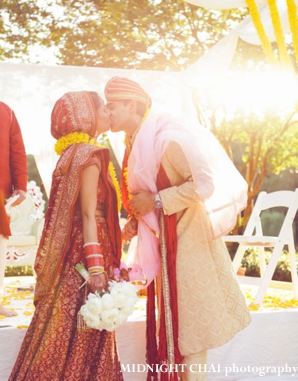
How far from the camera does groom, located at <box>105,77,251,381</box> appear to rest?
10.0ft

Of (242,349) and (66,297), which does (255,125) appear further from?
(66,297)

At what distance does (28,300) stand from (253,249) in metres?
5.12

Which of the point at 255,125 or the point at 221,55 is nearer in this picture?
the point at 221,55

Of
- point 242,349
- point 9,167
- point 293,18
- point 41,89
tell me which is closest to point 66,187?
point 9,167

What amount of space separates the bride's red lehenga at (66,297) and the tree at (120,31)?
790 centimetres

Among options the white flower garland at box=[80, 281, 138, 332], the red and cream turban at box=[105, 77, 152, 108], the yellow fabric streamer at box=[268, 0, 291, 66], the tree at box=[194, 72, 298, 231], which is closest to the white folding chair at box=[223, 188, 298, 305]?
the yellow fabric streamer at box=[268, 0, 291, 66]

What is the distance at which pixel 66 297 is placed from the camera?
2891 millimetres

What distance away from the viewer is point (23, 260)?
26.2 feet

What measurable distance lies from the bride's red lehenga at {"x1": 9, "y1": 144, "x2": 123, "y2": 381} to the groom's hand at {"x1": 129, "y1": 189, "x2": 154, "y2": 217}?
0.19 m

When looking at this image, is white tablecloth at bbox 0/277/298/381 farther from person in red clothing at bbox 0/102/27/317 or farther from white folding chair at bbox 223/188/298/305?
person in red clothing at bbox 0/102/27/317

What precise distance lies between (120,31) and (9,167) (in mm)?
6673

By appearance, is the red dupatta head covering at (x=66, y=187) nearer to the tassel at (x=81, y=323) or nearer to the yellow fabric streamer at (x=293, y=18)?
the tassel at (x=81, y=323)

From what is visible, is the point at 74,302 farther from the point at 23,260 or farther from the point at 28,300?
the point at 23,260

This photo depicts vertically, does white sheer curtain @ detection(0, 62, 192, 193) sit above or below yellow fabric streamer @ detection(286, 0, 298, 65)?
below
